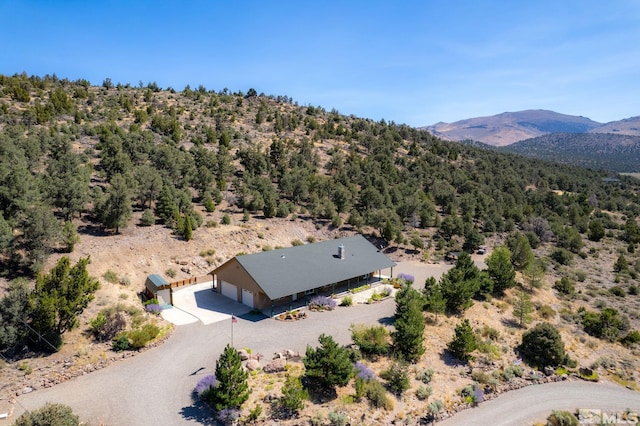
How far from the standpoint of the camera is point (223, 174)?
65250 mm

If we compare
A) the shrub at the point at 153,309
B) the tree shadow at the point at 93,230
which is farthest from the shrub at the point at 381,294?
the tree shadow at the point at 93,230

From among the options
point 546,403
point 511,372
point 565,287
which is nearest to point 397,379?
point 511,372

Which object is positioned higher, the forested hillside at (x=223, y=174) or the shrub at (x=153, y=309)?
the forested hillside at (x=223, y=174)

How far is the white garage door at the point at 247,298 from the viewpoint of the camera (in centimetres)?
3416

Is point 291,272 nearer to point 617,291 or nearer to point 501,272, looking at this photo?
point 501,272

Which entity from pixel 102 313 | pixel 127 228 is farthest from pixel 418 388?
pixel 127 228

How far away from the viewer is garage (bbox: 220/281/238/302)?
1412 inches

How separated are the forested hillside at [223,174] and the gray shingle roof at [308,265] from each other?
43.3 feet

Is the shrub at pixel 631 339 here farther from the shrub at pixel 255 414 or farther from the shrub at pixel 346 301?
the shrub at pixel 255 414

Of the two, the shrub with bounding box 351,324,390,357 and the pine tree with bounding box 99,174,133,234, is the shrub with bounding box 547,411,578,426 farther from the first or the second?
the pine tree with bounding box 99,174,133,234

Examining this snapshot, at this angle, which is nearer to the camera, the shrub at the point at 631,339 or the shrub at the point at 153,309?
the shrub at the point at 153,309

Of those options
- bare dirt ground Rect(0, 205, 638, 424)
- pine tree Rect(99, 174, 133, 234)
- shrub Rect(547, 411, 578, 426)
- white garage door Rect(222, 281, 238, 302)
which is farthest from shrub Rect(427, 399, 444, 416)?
pine tree Rect(99, 174, 133, 234)

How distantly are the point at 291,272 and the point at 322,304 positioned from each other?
4.05m

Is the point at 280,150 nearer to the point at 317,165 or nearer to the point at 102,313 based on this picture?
the point at 317,165
